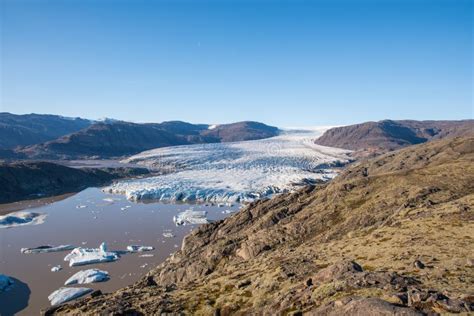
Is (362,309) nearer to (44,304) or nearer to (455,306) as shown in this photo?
(455,306)

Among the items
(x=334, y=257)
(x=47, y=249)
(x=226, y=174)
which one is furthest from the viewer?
(x=226, y=174)

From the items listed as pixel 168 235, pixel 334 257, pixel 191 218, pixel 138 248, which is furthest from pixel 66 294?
pixel 191 218

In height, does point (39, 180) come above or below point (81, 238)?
above

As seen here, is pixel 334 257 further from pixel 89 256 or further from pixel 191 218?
pixel 191 218

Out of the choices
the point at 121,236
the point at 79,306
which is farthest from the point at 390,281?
the point at 121,236

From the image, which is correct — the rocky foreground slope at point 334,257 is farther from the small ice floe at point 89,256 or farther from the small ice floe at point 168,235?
the small ice floe at point 168,235

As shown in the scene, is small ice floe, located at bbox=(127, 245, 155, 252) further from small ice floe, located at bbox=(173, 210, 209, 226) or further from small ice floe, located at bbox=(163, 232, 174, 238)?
small ice floe, located at bbox=(173, 210, 209, 226)

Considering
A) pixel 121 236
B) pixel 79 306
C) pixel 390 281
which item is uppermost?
pixel 390 281
